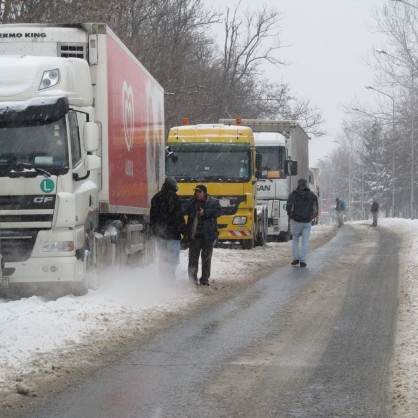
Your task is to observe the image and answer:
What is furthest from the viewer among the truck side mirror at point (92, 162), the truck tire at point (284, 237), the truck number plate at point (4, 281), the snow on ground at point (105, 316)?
the truck tire at point (284, 237)

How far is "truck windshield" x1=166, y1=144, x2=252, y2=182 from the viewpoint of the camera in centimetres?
2494

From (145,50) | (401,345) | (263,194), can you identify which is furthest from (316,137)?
(401,345)

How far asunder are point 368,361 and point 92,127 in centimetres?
600

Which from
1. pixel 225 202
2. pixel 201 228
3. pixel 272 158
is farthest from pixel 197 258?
pixel 272 158

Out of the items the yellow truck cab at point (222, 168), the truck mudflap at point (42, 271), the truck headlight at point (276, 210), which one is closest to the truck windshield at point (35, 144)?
the truck mudflap at point (42, 271)

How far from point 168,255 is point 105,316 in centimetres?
434

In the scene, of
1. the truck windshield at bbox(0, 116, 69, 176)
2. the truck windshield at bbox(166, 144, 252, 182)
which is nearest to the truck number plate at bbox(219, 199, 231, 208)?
the truck windshield at bbox(166, 144, 252, 182)

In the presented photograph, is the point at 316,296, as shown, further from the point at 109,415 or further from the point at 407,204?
the point at 407,204

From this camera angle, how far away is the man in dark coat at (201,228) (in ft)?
54.0

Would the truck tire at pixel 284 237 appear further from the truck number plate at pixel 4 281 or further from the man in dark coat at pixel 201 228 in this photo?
the truck number plate at pixel 4 281

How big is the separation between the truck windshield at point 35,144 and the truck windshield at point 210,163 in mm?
11416

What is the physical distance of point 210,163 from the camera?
25078 mm

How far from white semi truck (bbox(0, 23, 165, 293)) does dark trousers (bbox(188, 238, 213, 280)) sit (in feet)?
5.53

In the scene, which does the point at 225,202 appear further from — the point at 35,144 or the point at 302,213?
the point at 35,144
